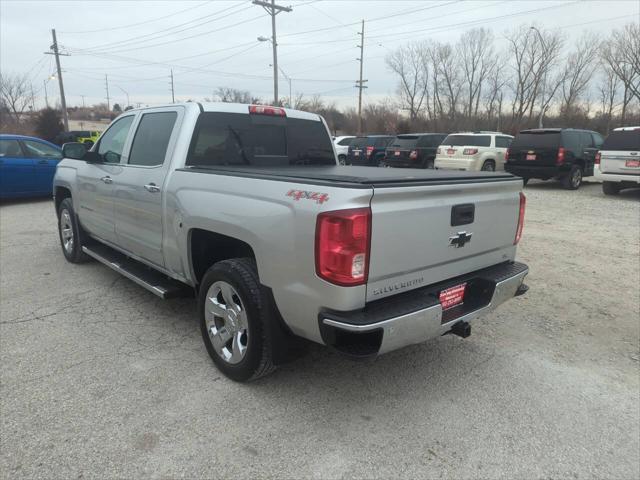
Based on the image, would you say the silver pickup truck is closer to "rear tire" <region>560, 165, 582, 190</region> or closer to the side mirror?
the side mirror

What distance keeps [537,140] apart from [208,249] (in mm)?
13294

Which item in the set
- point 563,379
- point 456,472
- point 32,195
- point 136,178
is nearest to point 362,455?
point 456,472

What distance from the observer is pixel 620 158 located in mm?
12031

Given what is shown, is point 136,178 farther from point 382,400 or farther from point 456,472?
point 456,472

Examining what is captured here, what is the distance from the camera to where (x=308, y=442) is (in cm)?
263

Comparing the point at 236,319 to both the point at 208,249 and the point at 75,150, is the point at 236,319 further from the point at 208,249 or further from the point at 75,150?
the point at 75,150

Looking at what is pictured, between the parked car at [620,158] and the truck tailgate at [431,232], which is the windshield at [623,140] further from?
the truck tailgate at [431,232]

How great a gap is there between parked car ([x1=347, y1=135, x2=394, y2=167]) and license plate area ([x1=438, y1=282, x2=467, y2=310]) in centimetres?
1735

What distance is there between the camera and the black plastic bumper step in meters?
3.80

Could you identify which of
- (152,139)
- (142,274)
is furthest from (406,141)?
(142,274)

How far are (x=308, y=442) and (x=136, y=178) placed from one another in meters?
2.74

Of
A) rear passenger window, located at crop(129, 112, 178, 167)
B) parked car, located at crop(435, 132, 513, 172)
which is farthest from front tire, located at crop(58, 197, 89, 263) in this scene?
parked car, located at crop(435, 132, 513, 172)

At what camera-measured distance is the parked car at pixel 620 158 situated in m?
11.8

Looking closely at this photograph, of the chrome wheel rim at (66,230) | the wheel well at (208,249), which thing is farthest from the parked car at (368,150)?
the wheel well at (208,249)
